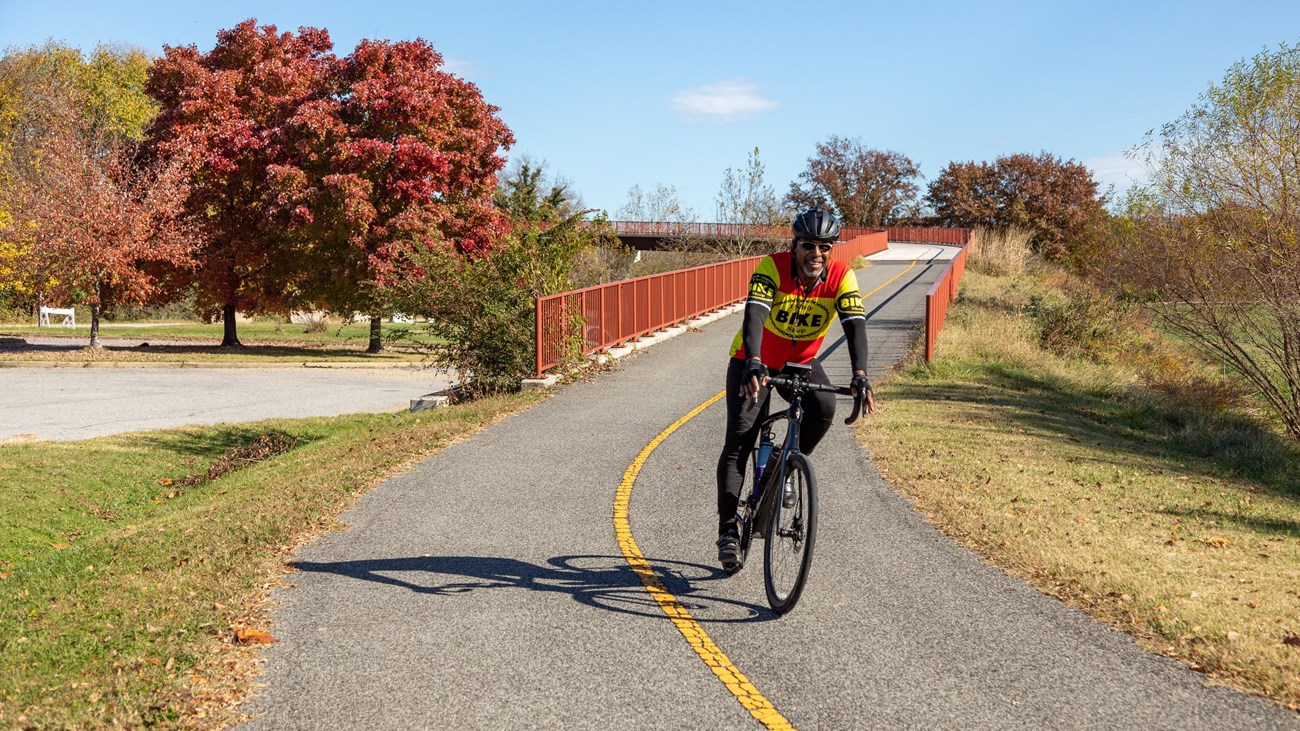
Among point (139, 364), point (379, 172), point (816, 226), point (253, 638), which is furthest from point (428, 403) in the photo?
point (379, 172)

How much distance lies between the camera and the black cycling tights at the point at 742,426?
6078 mm

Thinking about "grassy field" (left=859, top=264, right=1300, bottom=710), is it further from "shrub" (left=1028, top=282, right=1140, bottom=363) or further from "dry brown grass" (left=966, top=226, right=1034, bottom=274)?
"dry brown grass" (left=966, top=226, right=1034, bottom=274)

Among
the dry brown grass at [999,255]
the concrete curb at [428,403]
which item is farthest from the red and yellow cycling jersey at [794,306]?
the dry brown grass at [999,255]

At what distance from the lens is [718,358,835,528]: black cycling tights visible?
19.9 ft

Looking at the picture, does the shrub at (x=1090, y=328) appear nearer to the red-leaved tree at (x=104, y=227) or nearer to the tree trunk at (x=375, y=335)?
the tree trunk at (x=375, y=335)

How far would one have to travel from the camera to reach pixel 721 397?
50.8 feet

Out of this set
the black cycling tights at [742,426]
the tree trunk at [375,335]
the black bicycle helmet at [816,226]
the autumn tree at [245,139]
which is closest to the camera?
the black bicycle helmet at [816,226]

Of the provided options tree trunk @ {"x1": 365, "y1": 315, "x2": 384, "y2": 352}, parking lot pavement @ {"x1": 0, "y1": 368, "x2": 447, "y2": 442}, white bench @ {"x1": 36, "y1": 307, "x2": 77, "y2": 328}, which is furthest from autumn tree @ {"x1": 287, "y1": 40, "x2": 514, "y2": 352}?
white bench @ {"x1": 36, "y1": 307, "x2": 77, "y2": 328}

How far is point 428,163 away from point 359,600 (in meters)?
28.5

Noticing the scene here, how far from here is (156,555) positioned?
7.57m

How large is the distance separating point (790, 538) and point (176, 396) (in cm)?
1877

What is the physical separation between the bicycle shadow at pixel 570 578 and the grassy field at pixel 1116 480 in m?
2.04

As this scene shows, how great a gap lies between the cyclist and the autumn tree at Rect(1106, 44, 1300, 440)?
12.8 m

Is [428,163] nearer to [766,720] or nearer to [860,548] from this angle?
[860,548]
